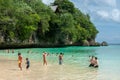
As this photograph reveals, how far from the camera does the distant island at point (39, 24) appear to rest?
236 ft

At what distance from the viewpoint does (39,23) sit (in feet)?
302

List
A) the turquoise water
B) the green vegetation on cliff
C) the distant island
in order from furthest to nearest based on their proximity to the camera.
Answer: the distant island < the green vegetation on cliff < the turquoise water

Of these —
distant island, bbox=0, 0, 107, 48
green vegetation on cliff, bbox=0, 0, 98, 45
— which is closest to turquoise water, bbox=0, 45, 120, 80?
green vegetation on cliff, bbox=0, 0, 98, 45

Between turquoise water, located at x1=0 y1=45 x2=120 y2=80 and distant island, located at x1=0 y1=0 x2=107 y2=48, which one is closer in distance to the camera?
turquoise water, located at x1=0 y1=45 x2=120 y2=80

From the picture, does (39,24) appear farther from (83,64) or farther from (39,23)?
(83,64)

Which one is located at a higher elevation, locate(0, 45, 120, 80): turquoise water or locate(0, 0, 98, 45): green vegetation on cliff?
locate(0, 0, 98, 45): green vegetation on cliff

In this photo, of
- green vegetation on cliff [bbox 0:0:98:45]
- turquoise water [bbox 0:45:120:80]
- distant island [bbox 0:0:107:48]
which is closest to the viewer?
turquoise water [bbox 0:45:120:80]

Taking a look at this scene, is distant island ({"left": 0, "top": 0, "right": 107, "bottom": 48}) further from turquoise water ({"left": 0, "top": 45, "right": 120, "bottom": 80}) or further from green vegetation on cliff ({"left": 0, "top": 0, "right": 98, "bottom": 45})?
turquoise water ({"left": 0, "top": 45, "right": 120, "bottom": 80})

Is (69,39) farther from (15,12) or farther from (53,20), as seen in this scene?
(15,12)

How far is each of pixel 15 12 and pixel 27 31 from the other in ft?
28.7

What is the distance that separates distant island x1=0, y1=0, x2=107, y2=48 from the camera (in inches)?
2827

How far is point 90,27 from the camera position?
13925cm

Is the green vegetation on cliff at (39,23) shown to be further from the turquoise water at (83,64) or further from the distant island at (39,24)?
the turquoise water at (83,64)

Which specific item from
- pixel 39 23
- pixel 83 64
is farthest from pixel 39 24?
pixel 83 64
